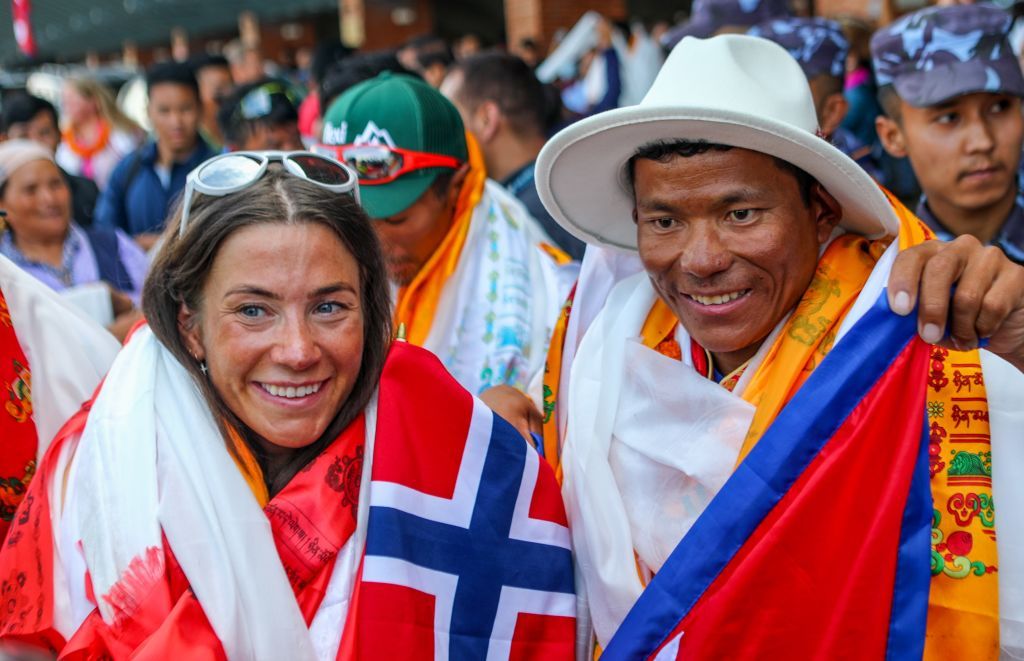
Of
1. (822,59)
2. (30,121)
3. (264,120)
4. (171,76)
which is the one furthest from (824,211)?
(30,121)

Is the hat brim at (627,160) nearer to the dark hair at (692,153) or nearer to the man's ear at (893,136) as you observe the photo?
the dark hair at (692,153)

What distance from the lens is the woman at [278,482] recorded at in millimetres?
1981

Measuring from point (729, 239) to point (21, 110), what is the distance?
5812 mm

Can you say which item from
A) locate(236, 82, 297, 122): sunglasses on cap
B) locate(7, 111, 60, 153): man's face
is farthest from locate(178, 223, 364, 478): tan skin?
locate(7, 111, 60, 153): man's face

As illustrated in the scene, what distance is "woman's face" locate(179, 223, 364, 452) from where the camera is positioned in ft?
7.00

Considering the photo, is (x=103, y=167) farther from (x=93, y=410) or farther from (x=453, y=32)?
(x=453, y=32)

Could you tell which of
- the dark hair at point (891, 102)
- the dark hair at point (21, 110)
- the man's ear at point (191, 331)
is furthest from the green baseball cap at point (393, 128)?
the dark hair at point (21, 110)

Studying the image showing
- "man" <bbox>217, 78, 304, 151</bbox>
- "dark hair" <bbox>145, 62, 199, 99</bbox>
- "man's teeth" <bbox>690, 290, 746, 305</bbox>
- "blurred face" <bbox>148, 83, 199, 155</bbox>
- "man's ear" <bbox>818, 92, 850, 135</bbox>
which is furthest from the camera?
"dark hair" <bbox>145, 62, 199, 99</bbox>

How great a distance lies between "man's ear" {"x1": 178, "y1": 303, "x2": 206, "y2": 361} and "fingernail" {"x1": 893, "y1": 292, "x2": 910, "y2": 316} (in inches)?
52.9

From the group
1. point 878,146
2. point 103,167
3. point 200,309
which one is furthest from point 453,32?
point 200,309

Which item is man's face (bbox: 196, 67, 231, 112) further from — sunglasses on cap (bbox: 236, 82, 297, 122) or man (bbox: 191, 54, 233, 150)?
sunglasses on cap (bbox: 236, 82, 297, 122)

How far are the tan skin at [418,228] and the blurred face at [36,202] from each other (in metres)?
1.77

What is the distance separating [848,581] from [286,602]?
1015 mm

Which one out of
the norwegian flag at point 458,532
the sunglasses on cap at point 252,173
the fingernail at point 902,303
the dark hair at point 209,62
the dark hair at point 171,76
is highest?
the dark hair at point 209,62
